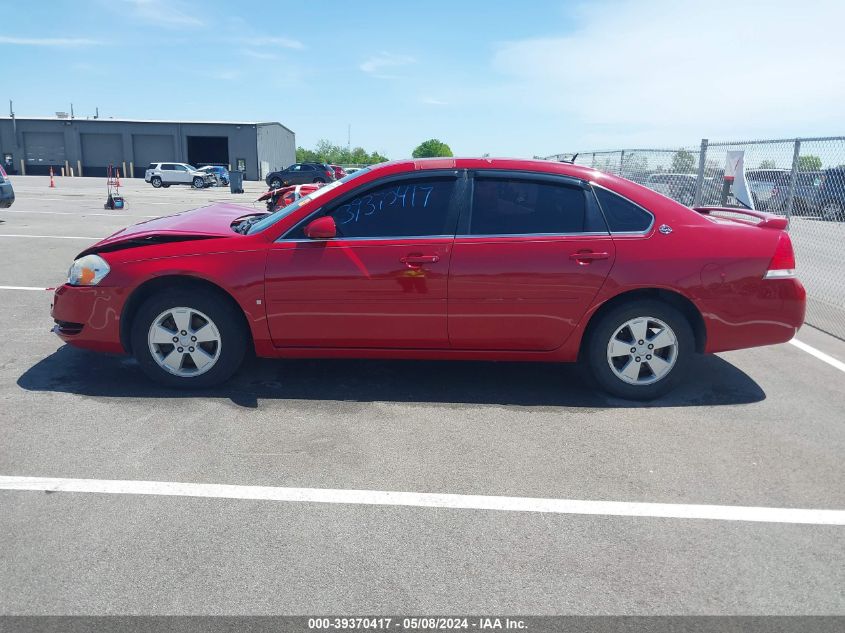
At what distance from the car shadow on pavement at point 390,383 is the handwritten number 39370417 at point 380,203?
1.24 metres

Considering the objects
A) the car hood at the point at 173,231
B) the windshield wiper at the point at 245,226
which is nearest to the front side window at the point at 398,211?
the windshield wiper at the point at 245,226

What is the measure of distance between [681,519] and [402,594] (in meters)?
1.47

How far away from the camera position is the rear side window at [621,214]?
448cm

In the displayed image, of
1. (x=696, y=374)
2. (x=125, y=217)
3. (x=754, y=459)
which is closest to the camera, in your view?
(x=754, y=459)

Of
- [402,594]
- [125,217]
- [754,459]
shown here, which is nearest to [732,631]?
[402,594]

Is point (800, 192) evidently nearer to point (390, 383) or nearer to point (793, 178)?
point (793, 178)

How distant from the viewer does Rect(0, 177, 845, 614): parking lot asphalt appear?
2.57m

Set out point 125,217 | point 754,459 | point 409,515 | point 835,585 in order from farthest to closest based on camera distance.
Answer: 1. point 125,217
2. point 754,459
3. point 409,515
4. point 835,585

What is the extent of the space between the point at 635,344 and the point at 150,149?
2287 inches

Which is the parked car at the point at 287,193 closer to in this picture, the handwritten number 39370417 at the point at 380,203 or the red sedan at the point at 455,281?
the red sedan at the point at 455,281

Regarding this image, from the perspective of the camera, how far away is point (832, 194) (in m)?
8.20

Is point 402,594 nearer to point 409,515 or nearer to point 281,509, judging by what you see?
point 409,515

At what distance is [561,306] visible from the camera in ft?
14.5

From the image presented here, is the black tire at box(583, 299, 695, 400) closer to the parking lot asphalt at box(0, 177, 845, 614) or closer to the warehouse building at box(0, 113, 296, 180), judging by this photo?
the parking lot asphalt at box(0, 177, 845, 614)
